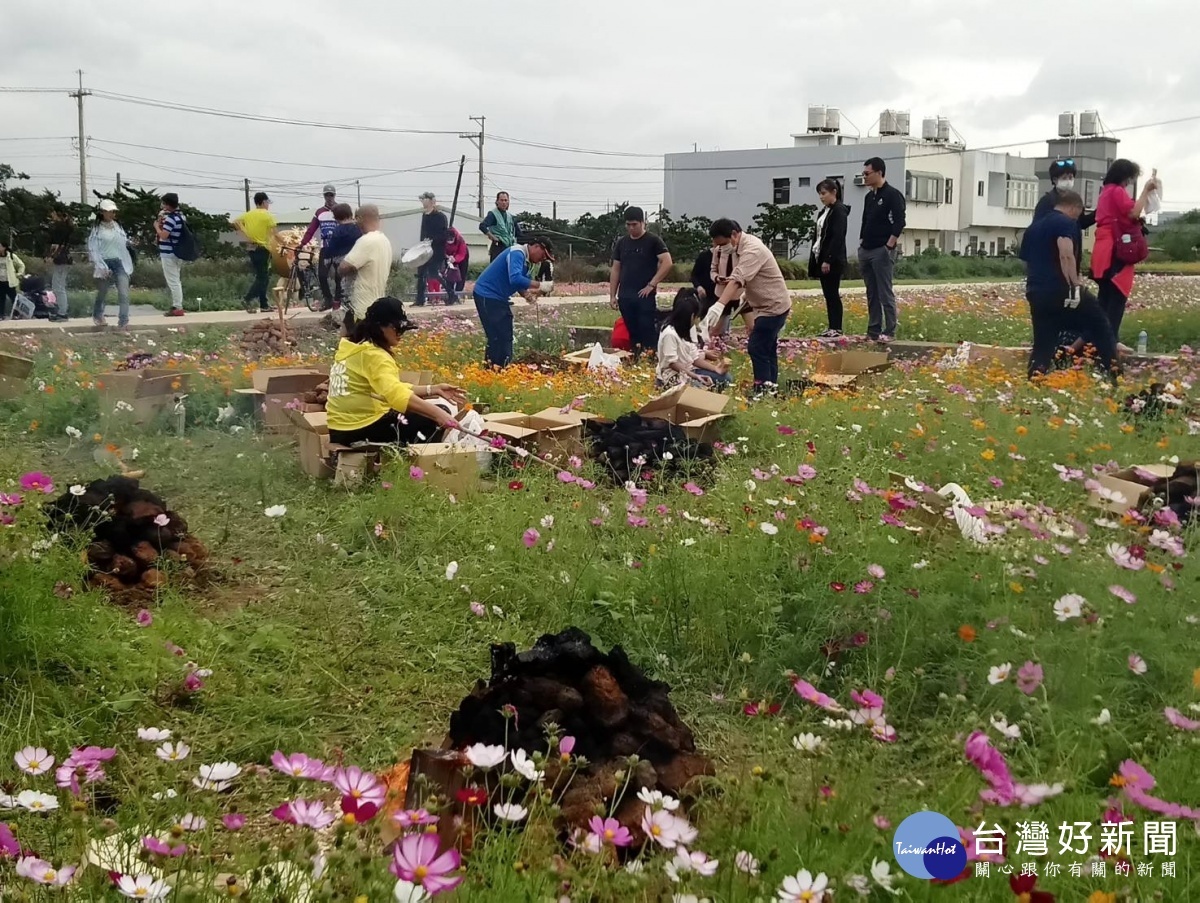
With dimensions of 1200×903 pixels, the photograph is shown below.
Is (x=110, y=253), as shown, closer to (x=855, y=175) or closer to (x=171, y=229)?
(x=171, y=229)

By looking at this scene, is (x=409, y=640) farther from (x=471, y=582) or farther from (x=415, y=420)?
(x=415, y=420)

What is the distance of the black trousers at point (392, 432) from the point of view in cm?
590

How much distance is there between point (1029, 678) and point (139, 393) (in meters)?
6.12

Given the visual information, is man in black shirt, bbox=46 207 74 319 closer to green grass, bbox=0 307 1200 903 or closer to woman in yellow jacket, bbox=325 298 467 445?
woman in yellow jacket, bbox=325 298 467 445

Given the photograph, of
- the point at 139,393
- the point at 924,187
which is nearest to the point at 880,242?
the point at 139,393

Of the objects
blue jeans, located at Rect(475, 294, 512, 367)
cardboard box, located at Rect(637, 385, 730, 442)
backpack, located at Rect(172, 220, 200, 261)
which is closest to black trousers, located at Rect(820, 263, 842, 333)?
blue jeans, located at Rect(475, 294, 512, 367)

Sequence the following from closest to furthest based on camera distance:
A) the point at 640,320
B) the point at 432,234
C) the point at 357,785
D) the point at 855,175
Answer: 1. the point at 357,785
2. the point at 640,320
3. the point at 432,234
4. the point at 855,175

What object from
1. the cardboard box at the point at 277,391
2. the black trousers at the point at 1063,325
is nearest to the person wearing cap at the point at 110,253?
the cardboard box at the point at 277,391

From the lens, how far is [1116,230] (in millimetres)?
8516

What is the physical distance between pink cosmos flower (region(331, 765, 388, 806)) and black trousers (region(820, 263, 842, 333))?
962 centimetres

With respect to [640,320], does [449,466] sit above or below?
below

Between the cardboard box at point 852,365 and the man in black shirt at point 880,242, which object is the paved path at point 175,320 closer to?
the man in black shirt at point 880,242

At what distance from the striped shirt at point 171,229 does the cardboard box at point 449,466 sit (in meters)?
9.01

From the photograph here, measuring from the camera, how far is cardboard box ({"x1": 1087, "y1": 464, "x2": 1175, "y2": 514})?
14.9ft
